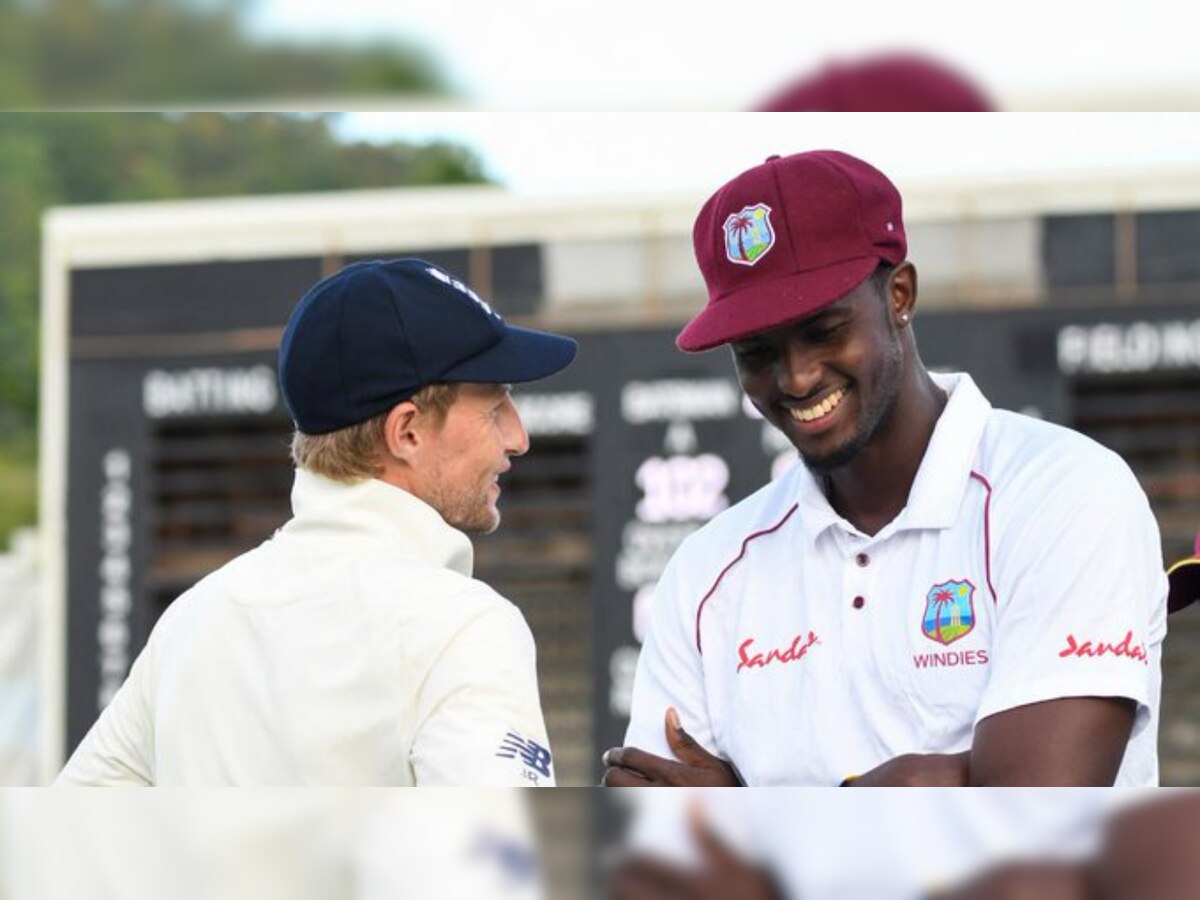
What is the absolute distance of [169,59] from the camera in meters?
0.74

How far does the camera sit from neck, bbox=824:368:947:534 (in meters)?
1.42

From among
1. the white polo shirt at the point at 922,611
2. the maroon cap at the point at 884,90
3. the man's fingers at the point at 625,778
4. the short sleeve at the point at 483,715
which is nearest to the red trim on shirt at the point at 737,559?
the white polo shirt at the point at 922,611

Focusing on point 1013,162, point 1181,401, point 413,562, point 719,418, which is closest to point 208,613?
point 413,562

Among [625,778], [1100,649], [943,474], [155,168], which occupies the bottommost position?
[625,778]

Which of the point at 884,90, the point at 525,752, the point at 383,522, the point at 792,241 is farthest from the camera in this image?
the point at 792,241

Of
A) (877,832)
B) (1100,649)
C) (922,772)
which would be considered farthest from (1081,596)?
(877,832)

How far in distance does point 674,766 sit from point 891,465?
259 millimetres

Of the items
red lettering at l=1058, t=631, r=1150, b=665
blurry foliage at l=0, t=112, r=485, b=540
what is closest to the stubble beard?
blurry foliage at l=0, t=112, r=485, b=540

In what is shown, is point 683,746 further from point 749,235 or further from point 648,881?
point 648,881

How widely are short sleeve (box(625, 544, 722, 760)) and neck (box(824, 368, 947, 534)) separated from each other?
134 millimetres

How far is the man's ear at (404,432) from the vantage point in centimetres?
125

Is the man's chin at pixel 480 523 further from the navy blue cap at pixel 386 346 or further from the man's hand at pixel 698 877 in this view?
the man's hand at pixel 698 877

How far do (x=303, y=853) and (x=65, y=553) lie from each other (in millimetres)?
4894

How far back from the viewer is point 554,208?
538 cm
